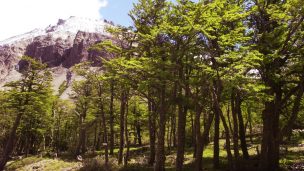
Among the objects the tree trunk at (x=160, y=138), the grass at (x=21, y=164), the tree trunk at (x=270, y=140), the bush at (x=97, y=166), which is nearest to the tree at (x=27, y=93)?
the grass at (x=21, y=164)

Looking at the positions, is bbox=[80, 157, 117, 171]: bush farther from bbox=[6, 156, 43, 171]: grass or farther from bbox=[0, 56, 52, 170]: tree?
bbox=[6, 156, 43, 171]: grass

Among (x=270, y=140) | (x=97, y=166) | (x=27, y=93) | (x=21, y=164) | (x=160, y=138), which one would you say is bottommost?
(x=21, y=164)

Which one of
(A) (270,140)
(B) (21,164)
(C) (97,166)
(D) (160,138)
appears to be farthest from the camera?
(B) (21,164)

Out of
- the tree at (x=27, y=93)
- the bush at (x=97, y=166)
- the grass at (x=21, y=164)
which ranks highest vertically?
the tree at (x=27, y=93)

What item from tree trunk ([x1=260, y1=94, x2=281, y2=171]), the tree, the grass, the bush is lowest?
the grass

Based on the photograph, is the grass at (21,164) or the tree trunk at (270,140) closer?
the tree trunk at (270,140)

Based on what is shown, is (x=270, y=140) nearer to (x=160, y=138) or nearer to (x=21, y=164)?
(x=160, y=138)

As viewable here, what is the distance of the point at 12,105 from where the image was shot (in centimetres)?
3578

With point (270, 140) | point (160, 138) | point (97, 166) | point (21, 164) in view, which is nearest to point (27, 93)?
point (21, 164)

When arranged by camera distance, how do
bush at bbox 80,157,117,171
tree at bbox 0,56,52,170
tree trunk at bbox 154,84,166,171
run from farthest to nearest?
tree at bbox 0,56,52,170
bush at bbox 80,157,117,171
tree trunk at bbox 154,84,166,171

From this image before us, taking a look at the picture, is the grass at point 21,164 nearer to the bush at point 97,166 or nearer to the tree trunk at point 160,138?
the bush at point 97,166

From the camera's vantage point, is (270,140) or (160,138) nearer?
(270,140)

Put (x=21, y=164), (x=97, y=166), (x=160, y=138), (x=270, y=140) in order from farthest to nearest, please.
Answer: (x=21, y=164), (x=97, y=166), (x=160, y=138), (x=270, y=140)

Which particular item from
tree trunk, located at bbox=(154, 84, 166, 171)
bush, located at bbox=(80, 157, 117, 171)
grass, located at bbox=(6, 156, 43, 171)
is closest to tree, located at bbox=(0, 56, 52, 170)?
grass, located at bbox=(6, 156, 43, 171)
